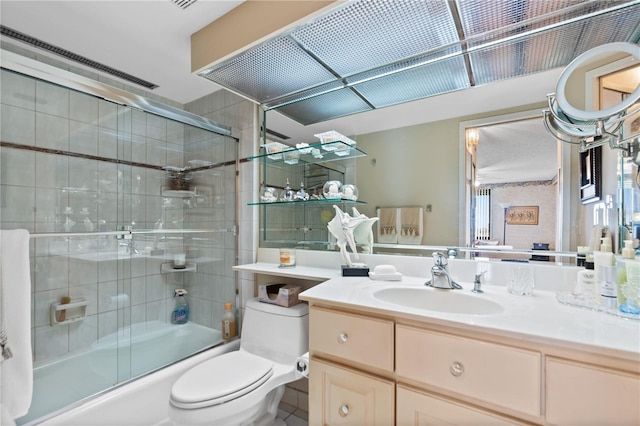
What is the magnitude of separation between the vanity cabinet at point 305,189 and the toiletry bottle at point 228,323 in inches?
22.5

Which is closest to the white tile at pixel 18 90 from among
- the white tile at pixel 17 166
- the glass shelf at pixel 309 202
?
the white tile at pixel 17 166

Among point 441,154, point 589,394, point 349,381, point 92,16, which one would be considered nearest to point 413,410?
point 349,381

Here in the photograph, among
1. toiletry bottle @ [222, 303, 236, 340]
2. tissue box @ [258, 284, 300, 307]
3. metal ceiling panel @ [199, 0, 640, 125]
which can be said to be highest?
metal ceiling panel @ [199, 0, 640, 125]

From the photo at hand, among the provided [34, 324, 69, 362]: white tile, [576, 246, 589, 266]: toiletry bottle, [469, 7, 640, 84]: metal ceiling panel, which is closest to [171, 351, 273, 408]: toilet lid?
[34, 324, 69, 362]: white tile

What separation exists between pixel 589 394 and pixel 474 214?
0.79 meters

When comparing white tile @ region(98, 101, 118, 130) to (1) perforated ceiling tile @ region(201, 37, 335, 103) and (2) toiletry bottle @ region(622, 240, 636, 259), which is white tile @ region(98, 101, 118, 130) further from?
(2) toiletry bottle @ region(622, 240, 636, 259)

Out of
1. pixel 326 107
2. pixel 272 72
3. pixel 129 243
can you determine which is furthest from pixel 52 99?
pixel 326 107

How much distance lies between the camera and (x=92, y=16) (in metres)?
1.31

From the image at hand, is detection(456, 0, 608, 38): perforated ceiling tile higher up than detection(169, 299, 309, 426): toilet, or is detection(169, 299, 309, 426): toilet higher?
detection(456, 0, 608, 38): perforated ceiling tile

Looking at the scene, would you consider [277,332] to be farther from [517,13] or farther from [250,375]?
[517,13]

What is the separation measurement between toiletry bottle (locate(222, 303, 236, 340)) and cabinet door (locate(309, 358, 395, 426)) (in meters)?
1.15

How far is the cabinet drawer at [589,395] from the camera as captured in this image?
60cm

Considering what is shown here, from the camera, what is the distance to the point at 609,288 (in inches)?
33.2

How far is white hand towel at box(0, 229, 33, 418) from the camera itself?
1.14m
